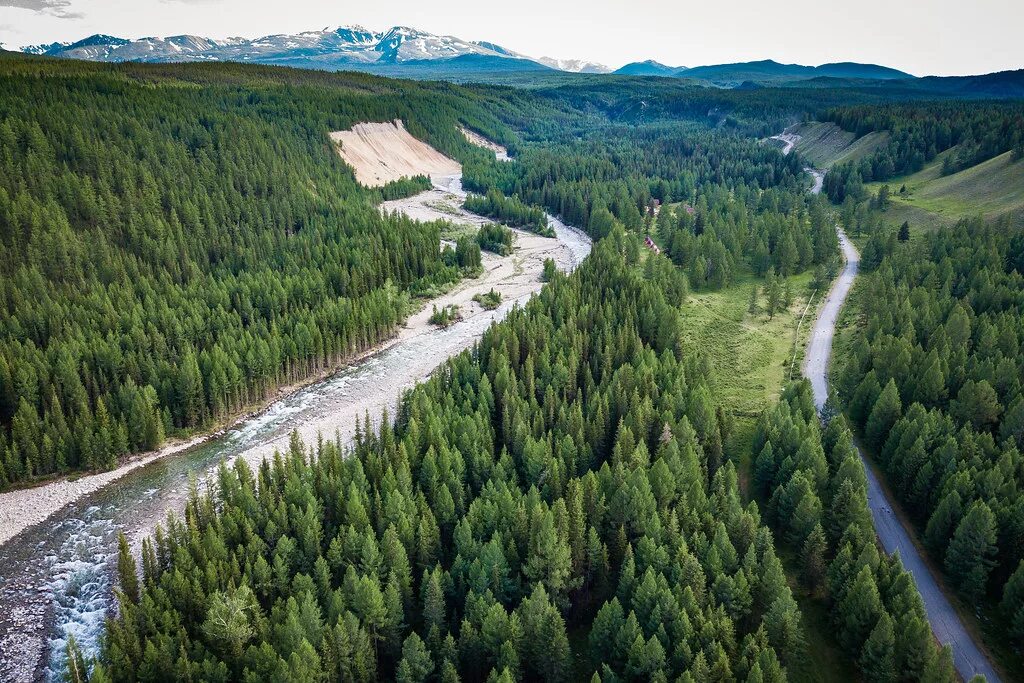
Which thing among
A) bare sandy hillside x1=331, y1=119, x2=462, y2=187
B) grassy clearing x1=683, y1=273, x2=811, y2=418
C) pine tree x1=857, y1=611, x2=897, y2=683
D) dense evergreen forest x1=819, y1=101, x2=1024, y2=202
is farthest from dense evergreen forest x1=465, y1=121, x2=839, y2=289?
Answer: pine tree x1=857, y1=611, x2=897, y2=683

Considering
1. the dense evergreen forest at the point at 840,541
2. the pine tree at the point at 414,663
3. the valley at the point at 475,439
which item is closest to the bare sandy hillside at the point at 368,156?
the valley at the point at 475,439

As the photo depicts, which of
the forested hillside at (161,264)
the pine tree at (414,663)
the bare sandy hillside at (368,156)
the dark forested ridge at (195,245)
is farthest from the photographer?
the bare sandy hillside at (368,156)

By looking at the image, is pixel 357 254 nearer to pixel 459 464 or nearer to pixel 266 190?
pixel 266 190

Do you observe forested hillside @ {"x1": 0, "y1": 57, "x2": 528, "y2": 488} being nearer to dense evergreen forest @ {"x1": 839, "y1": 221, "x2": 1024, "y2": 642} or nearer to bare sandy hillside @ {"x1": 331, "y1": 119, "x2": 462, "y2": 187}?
bare sandy hillside @ {"x1": 331, "y1": 119, "x2": 462, "y2": 187}

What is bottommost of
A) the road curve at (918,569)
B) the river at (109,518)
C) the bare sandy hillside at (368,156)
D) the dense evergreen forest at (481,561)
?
the river at (109,518)

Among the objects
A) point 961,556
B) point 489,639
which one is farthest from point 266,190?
point 961,556

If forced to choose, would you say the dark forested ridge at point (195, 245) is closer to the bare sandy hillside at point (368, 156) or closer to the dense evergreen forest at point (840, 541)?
the bare sandy hillside at point (368, 156)

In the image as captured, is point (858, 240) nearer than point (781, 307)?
No
